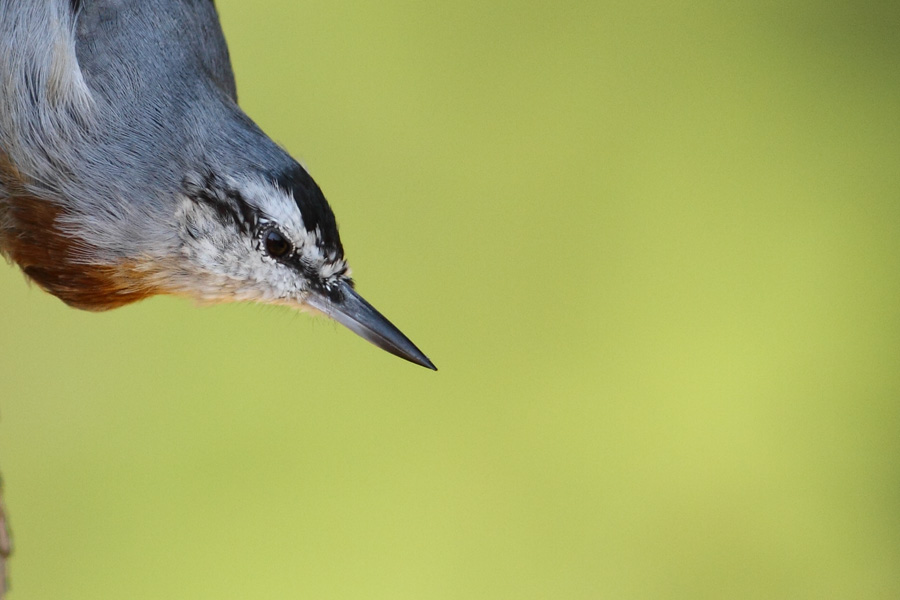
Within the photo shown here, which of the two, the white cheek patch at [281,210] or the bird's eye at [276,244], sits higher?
the white cheek patch at [281,210]

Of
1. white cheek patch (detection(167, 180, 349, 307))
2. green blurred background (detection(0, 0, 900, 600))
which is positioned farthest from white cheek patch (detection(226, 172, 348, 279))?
green blurred background (detection(0, 0, 900, 600))

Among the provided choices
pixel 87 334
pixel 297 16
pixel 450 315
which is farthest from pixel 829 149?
pixel 87 334

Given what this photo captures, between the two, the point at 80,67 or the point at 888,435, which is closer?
the point at 80,67

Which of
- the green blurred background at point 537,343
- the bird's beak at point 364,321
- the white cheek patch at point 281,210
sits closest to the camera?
the white cheek patch at point 281,210

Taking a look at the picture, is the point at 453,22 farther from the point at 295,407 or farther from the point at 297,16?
the point at 295,407

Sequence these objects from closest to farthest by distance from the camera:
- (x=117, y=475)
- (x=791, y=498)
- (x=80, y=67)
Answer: (x=80, y=67), (x=117, y=475), (x=791, y=498)

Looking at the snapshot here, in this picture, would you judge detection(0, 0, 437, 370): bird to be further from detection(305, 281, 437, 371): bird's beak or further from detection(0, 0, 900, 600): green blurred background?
detection(0, 0, 900, 600): green blurred background

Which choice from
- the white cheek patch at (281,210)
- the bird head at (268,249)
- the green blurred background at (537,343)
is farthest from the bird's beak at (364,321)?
the green blurred background at (537,343)

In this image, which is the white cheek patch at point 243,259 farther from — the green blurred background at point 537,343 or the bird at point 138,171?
the green blurred background at point 537,343
